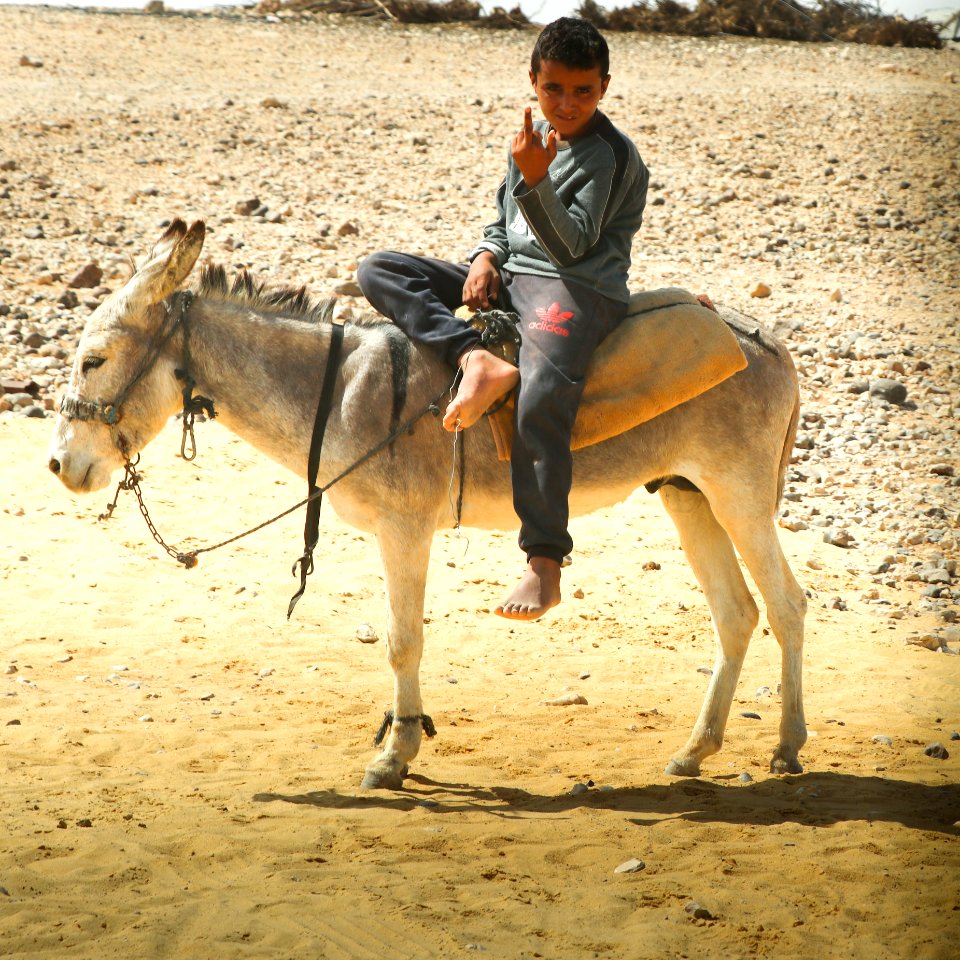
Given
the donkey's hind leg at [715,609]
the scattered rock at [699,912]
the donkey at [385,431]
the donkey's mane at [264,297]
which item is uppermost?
the donkey's mane at [264,297]

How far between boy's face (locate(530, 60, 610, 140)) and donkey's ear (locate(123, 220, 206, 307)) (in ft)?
5.13

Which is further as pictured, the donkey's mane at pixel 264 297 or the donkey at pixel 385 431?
the donkey's mane at pixel 264 297

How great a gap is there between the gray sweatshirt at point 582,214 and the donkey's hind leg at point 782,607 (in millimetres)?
1285

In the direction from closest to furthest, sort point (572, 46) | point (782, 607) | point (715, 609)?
point (572, 46)
point (782, 607)
point (715, 609)

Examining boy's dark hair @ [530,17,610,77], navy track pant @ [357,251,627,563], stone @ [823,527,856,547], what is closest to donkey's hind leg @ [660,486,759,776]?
navy track pant @ [357,251,627,563]

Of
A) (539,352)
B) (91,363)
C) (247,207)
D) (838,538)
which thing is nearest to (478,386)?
(539,352)

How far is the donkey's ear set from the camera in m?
5.11

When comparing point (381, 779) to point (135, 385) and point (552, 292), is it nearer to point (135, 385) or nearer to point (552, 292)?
point (135, 385)

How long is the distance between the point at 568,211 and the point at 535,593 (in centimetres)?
158

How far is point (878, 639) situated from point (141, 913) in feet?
17.3

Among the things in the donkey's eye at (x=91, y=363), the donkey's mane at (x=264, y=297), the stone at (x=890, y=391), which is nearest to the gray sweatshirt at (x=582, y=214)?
→ the donkey's mane at (x=264, y=297)

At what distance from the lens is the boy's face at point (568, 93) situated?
501cm

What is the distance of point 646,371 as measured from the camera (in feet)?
17.5

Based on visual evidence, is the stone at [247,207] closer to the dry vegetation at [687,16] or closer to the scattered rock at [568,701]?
the dry vegetation at [687,16]
